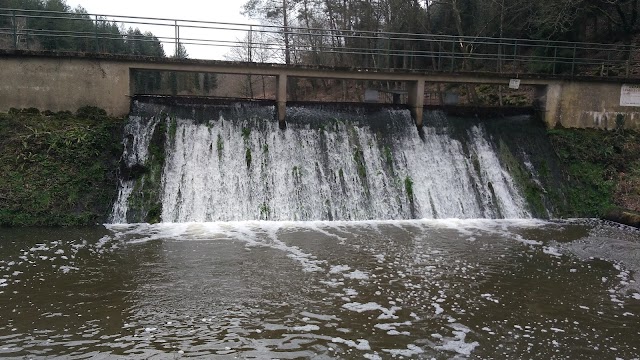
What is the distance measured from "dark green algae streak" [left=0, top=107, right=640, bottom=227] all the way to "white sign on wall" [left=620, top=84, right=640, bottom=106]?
1.21 m

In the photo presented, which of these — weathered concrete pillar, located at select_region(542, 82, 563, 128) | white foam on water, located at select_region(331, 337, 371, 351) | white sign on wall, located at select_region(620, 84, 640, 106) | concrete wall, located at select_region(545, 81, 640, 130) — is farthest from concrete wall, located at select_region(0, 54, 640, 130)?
white foam on water, located at select_region(331, 337, 371, 351)

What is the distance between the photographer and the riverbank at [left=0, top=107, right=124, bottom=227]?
12.5 meters

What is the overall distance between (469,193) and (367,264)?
22.0 feet

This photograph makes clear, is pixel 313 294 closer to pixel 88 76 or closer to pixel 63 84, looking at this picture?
pixel 88 76

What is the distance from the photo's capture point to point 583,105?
18.4m

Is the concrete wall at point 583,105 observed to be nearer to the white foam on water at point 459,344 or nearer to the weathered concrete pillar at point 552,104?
the weathered concrete pillar at point 552,104

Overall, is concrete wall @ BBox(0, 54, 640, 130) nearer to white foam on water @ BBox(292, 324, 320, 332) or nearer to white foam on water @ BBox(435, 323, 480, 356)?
white foam on water @ BBox(292, 324, 320, 332)

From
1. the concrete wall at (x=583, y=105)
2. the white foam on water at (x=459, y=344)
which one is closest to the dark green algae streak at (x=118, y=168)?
the concrete wall at (x=583, y=105)

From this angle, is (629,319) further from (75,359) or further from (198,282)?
(75,359)

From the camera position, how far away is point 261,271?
9.42 meters

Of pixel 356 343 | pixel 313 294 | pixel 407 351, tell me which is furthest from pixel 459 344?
pixel 313 294

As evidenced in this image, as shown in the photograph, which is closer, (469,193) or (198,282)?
(198,282)

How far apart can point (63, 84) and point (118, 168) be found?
3.48 metres

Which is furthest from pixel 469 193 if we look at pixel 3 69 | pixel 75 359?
pixel 3 69
